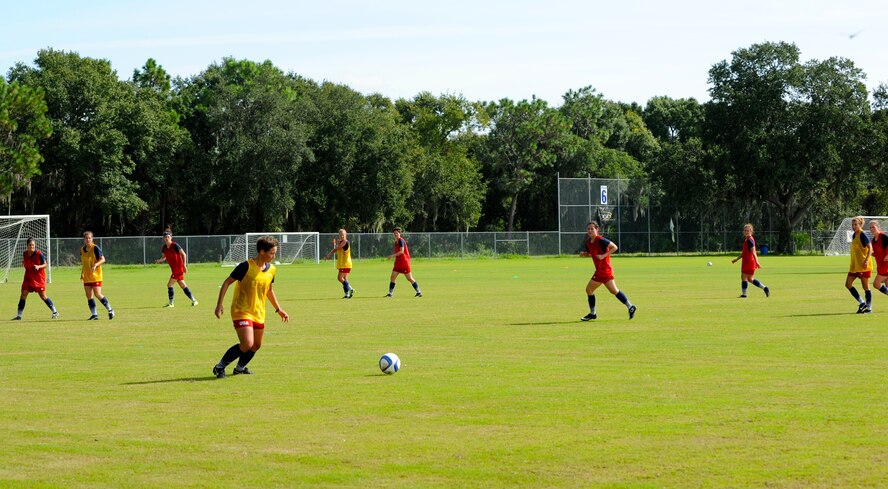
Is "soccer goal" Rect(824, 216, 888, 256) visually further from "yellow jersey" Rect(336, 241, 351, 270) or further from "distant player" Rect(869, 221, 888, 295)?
"distant player" Rect(869, 221, 888, 295)

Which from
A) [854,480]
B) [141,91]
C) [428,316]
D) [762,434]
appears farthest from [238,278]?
[141,91]

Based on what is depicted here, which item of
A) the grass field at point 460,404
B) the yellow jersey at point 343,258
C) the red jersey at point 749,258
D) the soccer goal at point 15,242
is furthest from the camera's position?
the soccer goal at point 15,242

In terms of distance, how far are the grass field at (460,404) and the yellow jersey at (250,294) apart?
0.82m

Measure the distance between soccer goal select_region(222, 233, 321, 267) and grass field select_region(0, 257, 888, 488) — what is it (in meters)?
48.3

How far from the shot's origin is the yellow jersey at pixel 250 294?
13.6 m

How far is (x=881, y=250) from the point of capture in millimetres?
23141

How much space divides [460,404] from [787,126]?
7926 cm

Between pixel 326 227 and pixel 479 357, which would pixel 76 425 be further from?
pixel 326 227

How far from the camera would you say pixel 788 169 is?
271ft

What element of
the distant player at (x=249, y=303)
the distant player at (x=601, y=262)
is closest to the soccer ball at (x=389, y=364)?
the distant player at (x=249, y=303)

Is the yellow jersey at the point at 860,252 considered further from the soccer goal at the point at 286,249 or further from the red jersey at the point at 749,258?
the soccer goal at the point at 286,249

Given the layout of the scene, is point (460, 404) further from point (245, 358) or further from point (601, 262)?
point (601, 262)

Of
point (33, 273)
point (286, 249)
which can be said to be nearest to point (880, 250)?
point (33, 273)

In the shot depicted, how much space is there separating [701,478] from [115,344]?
1308cm
